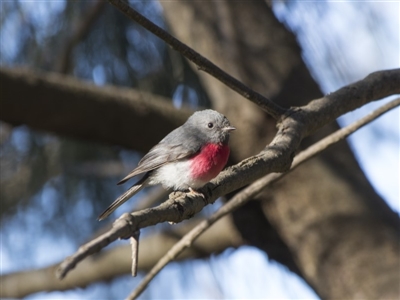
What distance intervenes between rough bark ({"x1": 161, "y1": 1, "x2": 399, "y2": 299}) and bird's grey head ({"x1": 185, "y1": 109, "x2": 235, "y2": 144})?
119cm

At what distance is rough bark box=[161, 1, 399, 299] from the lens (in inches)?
169

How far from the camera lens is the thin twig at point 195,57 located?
2414 mm

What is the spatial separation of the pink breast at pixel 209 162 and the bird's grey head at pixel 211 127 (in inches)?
4.0

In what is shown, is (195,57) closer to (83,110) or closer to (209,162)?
(209,162)

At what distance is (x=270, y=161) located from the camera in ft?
8.36

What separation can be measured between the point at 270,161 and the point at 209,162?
0.73 meters

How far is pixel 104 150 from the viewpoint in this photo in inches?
243

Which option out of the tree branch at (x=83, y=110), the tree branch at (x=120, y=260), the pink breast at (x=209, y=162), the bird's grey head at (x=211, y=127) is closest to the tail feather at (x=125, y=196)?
the pink breast at (x=209, y=162)

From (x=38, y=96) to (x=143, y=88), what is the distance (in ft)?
4.67

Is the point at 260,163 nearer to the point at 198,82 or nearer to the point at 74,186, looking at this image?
the point at 198,82

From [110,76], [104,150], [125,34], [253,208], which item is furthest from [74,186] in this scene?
[253,208]

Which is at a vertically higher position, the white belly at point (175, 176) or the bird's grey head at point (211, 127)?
the bird's grey head at point (211, 127)

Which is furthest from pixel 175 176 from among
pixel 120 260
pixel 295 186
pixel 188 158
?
pixel 120 260

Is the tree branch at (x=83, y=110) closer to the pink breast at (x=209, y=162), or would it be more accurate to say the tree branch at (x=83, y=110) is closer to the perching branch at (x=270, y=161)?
the pink breast at (x=209, y=162)
